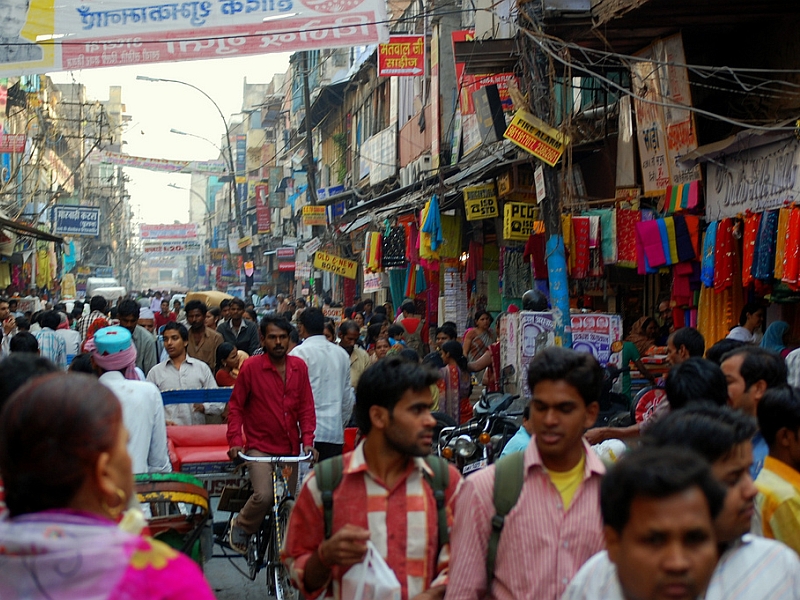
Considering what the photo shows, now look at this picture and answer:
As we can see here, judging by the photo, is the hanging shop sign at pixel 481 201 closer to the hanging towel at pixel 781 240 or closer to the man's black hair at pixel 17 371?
the hanging towel at pixel 781 240

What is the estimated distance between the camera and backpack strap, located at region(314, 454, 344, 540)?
3.32 metres

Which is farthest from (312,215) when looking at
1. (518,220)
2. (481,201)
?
(518,220)

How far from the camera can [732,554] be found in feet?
8.21

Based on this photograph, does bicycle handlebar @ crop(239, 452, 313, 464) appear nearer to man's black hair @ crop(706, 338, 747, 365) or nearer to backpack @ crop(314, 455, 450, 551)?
man's black hair @ crop(706, 338, 747, 365)

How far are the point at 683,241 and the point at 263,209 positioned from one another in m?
49.0

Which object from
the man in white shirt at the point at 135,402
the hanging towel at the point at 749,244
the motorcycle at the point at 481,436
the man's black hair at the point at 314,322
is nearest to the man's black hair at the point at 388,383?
the man in white shirt at the point at 135,402

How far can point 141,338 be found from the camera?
431 inches

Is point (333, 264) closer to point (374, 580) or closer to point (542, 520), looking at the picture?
point (374, 580)

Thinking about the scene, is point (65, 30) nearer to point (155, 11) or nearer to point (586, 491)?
point (155, 11)

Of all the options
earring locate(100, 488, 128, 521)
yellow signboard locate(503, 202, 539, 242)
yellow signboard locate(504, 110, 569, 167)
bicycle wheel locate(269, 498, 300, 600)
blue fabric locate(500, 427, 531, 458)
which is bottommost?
bicycle wheel locate(269, 498, 300, 600)

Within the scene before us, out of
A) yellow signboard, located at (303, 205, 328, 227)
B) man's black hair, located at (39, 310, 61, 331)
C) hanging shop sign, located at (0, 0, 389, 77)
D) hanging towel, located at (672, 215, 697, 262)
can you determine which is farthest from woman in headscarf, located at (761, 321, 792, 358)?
yellow signboard, located at (303, 205, 328, 227)

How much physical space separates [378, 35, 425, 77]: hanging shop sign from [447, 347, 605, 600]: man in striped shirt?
17.1 meters

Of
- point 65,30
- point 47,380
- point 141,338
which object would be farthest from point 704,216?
point 47,380

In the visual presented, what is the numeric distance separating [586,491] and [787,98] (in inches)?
357
